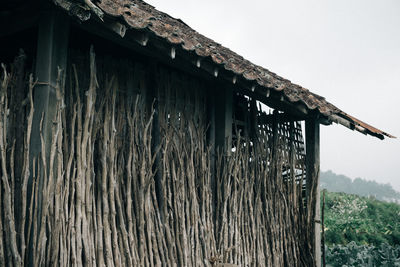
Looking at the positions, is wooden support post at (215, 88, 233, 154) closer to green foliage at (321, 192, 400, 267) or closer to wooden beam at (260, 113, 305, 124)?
wooden beam at (260, 113, 305, 124)

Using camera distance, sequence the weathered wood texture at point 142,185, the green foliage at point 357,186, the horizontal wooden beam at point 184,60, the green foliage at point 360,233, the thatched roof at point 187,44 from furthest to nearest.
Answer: the green foliage at point 357,186 < the green foliage at point 360,233 < the horizontal wooden beam at point 184,60 < the weathered wood texture at point 142,185 < the thatched roof at point 187,44

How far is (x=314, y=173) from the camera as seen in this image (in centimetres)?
638

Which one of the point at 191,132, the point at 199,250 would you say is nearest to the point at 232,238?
the point at 199,250

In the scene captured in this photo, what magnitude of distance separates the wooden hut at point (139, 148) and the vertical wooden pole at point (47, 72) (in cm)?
1

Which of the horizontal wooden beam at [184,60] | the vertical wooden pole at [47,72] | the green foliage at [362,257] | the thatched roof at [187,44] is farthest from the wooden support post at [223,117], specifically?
the green foliage at [362,257]

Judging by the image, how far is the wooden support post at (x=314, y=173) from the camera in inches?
245

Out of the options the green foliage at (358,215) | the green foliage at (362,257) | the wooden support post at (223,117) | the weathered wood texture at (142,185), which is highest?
the wooden support post at (223,117)

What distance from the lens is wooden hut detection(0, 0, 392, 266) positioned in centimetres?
351

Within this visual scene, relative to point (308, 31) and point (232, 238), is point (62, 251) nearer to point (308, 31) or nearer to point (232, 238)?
point (232, 238)

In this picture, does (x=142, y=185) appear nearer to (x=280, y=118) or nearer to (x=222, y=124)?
(x=222, y=124)

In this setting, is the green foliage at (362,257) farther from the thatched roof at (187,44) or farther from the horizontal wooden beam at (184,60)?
the horizontal wooden beam at (184,60)

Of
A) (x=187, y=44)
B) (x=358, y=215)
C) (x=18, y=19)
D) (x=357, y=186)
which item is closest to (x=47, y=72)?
(x=18, y=19)

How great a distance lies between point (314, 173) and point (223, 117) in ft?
5.84

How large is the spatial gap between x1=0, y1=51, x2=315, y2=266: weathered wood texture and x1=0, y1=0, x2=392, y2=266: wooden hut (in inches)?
0.5
